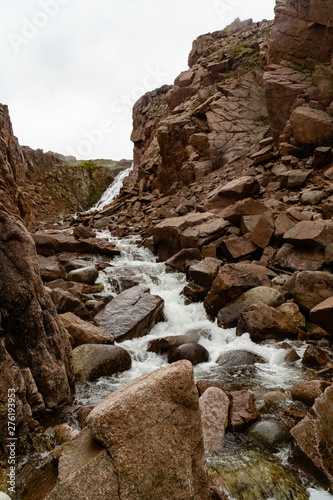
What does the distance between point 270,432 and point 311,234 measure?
7482 mm

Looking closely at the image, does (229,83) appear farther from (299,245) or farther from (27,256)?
(27,256)

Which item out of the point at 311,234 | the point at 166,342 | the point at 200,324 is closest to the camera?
the point at 166,342

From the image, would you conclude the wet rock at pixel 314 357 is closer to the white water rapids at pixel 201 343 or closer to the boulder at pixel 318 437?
the white water rapids at pixel 201 343

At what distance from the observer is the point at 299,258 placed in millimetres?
10914

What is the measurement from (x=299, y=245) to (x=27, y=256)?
9.07m

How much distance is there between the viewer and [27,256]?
18.2ft

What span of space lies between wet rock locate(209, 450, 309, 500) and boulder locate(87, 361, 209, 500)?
3.91 ft

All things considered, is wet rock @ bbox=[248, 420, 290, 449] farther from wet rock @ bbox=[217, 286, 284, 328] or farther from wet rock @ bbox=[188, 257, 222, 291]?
wet rock @ bbox=[188, 257, 222, 291]

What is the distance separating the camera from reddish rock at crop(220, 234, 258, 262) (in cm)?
1284

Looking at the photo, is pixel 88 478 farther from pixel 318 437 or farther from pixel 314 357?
pixel 314 357

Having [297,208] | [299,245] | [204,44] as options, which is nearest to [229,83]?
[204,44]

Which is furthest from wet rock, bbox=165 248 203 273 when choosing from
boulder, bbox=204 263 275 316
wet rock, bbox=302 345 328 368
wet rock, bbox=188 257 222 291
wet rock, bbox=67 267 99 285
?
wet rock, bbox=302 345 328 368

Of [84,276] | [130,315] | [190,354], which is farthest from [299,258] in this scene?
[84,276]

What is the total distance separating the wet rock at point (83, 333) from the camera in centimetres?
792
